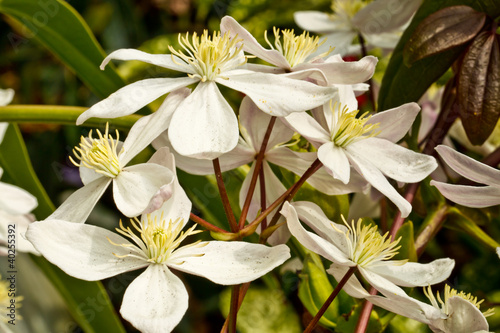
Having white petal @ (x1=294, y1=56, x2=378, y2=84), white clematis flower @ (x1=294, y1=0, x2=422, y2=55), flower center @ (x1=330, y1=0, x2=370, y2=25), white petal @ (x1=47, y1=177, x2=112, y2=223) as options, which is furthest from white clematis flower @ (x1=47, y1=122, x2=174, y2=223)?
flower center @ (x1=330, y1=0, x2=370, y2=25)

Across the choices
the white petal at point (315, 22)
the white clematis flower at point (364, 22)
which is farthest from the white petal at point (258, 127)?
the white petal at point (315, 22)

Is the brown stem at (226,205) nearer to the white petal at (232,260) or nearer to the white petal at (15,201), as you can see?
the white petal at (232,260)

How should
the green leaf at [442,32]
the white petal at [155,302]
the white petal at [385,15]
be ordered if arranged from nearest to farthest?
1. the white petal at [155,302]
2. the green leaf at [442,32]
3. the white petal at [385,15]

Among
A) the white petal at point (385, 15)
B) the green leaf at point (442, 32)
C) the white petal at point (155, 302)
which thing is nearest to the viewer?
the white petal at point (155, 302)

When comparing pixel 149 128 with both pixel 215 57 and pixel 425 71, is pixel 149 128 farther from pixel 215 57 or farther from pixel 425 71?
pixel 425 71

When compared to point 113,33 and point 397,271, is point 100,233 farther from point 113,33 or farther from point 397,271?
point 113,33
